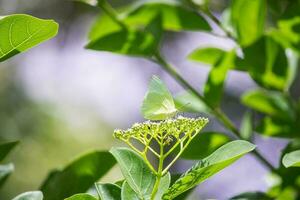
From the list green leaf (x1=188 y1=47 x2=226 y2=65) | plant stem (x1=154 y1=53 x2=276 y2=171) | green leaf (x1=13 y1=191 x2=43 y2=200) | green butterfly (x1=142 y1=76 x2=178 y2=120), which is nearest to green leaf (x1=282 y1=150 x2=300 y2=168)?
green butterfly (x1=142 y1=76 x2=178 y2=120)

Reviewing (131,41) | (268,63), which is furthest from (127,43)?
(268,63)

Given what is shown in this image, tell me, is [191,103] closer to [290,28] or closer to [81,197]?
[290,28]

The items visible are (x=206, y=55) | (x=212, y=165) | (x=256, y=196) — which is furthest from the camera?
(x=206, y=55)

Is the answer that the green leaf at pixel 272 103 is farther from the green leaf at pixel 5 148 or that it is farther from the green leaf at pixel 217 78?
the green leaf at pixel 5 148

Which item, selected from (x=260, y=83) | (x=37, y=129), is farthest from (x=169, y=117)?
(x=37, y=129)

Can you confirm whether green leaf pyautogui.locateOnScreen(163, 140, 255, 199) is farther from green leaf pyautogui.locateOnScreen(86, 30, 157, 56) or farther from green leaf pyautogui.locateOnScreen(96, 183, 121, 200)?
green leaf pyautogui.locateOnScreen(86, 30, 157, 56)

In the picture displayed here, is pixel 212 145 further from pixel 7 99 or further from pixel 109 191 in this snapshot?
pixel 7 99
